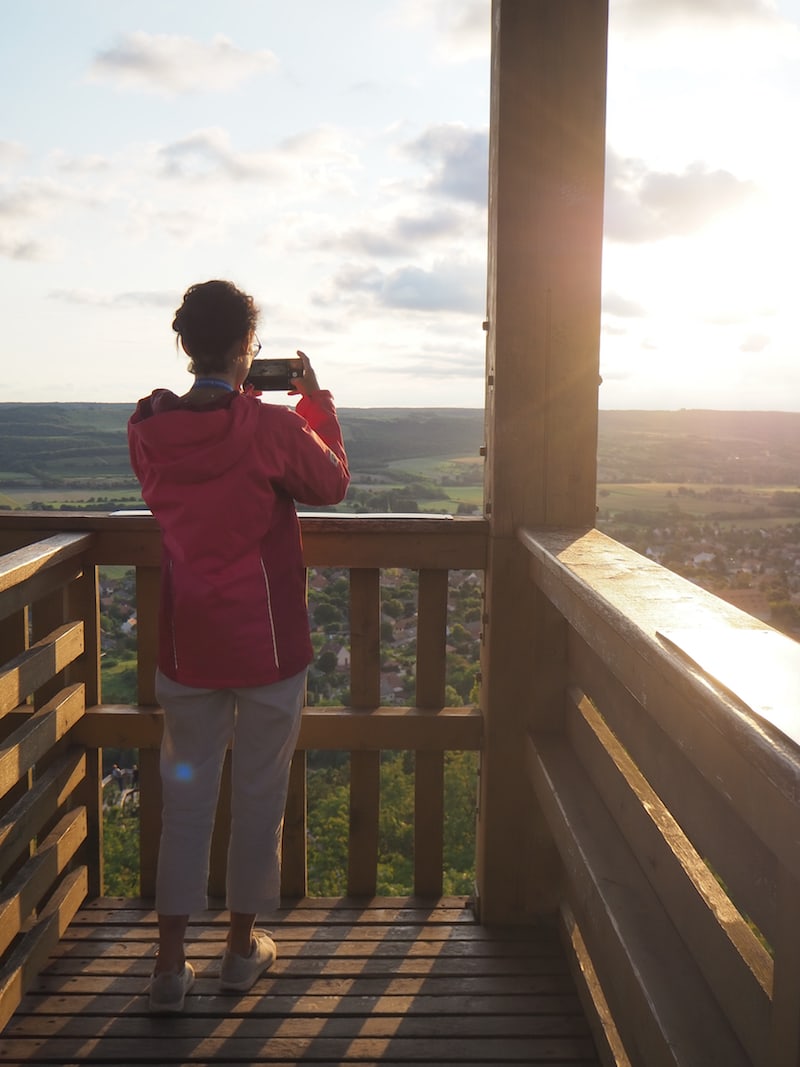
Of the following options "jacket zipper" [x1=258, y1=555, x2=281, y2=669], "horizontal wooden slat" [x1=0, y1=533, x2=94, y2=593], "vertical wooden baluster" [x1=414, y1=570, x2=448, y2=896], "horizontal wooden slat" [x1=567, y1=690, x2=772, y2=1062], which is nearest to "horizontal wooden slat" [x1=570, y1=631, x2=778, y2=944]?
"horizontal wooden slat" [x1=567, y1=690, x2=772, y2=1062]

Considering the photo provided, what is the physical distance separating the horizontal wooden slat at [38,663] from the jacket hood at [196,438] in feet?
2.19

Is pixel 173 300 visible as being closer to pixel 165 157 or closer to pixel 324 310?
pixel 324 310

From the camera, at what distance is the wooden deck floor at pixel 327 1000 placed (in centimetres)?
201

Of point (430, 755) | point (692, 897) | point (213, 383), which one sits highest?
point (213, 383)

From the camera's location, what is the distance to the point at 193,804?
6.98 feet

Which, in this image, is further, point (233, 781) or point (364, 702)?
point (364, 702)

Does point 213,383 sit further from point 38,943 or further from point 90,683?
point 38,943

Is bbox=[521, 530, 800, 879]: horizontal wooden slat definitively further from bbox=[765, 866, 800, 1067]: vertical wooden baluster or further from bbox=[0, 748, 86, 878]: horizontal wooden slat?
bbox=[0, 748, 86, 878]: horizontal wooden slat

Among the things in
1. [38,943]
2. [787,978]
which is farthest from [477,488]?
[787,978]

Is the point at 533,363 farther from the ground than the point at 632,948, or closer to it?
farther from the ground

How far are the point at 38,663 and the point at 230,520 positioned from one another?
0.77 metres

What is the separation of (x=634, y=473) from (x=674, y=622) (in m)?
2.54

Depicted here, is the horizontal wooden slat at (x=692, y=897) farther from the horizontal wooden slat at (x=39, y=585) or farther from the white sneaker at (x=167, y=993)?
the horizontal wooden slat at (x=39, y=585)

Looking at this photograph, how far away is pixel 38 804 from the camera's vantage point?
2361mm
